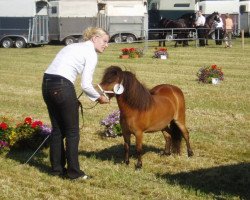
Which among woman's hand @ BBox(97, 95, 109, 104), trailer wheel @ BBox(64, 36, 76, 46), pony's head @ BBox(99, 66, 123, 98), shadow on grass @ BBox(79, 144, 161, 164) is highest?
trailer wheel @ BBox(64, 36, 76, 46)

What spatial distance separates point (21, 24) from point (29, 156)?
26.2 m

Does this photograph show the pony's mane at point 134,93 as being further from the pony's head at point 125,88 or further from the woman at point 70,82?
the woman at point 70,82

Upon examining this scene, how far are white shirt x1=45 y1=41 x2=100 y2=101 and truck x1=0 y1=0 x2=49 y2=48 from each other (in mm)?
27142

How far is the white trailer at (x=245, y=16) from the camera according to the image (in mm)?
38312

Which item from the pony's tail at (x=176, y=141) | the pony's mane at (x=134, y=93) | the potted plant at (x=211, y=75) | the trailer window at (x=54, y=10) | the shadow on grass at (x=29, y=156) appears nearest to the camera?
the pony's mane at (x=134, y=93)

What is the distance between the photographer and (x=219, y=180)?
6734 millimetres

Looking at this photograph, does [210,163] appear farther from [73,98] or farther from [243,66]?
[243,66]

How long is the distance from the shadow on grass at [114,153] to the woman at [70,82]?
1.41 meters

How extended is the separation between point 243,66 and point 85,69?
51.3 feet

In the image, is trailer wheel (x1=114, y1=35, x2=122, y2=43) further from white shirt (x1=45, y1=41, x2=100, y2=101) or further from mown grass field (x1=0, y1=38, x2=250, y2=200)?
white shirt (x1=45, y1=41, x2=100, y2=101)

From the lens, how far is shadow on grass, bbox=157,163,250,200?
6336 millimetres

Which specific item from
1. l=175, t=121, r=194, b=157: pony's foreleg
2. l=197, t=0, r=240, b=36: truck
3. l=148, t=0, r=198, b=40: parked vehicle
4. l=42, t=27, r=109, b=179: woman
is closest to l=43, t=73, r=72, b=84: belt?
l=42, t=27, r=109, b=179: woman

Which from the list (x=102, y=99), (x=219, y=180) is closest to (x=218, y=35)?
A: (x=219, y=180)

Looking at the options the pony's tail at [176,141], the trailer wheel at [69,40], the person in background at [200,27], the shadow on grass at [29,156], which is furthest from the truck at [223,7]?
the shadow on grass at [29,156]
